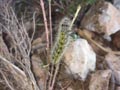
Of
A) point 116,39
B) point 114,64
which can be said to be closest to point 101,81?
point 114,64

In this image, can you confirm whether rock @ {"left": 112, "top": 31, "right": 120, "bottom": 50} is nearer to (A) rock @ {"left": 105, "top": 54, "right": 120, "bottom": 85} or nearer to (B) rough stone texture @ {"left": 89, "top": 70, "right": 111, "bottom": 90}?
(A) rock @ {"left": 105, "top": 54, "right": 120, "bottom": 85}

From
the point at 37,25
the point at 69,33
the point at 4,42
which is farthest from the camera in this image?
the point at 37,25

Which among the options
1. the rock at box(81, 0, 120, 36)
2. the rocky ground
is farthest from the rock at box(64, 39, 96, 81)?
the rock at box(81, 0, 120, 36)

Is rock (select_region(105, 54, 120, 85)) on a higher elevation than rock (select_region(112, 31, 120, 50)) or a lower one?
lower

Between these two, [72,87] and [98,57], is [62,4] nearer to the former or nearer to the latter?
[98,57]

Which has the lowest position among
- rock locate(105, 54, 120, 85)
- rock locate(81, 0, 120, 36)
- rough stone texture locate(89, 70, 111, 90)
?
rough stone texture locate(89, 70, 111, 90)

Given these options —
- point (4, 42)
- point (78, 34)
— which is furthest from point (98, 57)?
point (4, 42)
